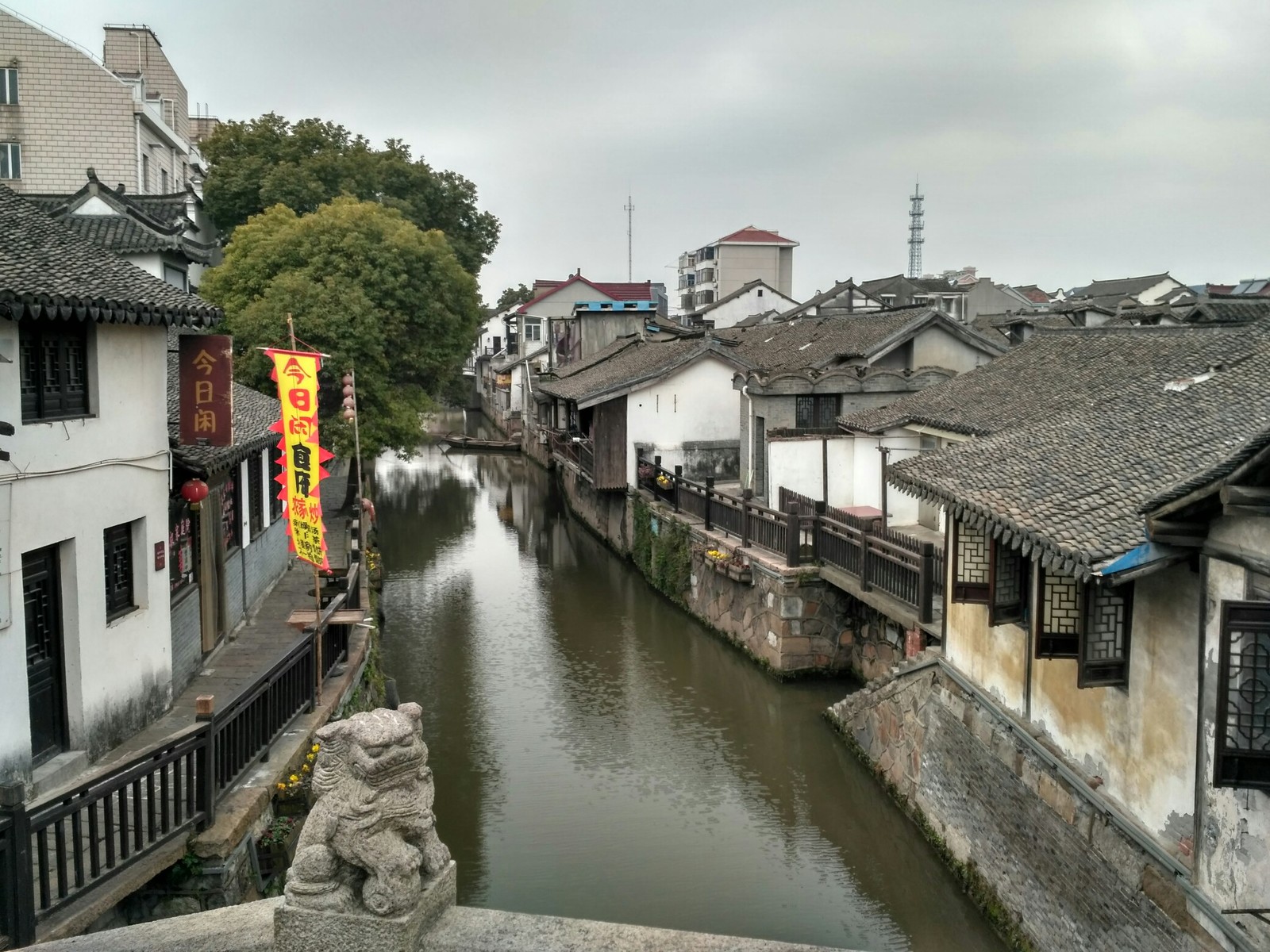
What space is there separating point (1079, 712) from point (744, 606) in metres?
11.0

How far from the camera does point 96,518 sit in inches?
416

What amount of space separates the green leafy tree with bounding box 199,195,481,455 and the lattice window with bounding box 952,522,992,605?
19770 mm

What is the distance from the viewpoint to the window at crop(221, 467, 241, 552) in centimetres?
1589

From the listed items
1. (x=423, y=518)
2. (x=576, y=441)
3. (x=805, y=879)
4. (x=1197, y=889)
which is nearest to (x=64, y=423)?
(x=805, y=879)

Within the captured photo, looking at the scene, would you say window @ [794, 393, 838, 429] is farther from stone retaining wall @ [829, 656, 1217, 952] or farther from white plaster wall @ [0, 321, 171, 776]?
white plaster wall @ [0, 321, 171, 776]

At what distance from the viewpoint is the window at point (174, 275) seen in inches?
687

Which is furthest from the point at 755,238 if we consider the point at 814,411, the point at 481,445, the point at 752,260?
the point at 814,411

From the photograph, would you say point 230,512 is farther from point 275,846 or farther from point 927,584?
point 927,584

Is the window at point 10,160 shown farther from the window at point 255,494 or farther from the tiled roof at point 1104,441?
the tiled roof at point 1104,441

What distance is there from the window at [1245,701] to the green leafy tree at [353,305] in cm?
2377

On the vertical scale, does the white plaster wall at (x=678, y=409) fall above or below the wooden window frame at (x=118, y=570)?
above

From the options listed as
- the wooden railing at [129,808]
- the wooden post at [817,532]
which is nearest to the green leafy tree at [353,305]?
the wooden post at [817,532]

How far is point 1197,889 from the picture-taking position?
744cm

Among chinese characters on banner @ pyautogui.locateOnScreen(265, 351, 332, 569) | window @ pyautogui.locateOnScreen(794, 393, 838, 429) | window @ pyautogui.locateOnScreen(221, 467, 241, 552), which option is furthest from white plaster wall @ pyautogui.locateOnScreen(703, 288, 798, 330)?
chinese characters on banner @ pyautogui.locateOnScreen(265, 351, 332, 569)
